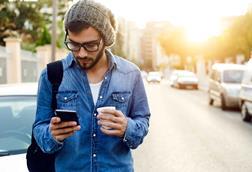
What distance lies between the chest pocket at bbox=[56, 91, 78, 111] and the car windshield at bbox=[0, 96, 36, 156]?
1885 mm

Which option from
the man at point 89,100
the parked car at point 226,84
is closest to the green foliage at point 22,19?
the parked car at point 226,84

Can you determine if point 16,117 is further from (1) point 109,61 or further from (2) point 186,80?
(2) point 186,80

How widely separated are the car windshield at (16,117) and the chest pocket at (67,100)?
6.18 feet

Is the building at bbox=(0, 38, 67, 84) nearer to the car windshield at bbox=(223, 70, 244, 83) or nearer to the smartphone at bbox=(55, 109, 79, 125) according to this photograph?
the car windshield at bbox=(223, 70, 244, 83)

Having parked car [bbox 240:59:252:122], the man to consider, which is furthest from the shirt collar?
parked car [bbox 240:59:252:122]

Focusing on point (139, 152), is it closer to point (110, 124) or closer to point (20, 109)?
point (20, 109)

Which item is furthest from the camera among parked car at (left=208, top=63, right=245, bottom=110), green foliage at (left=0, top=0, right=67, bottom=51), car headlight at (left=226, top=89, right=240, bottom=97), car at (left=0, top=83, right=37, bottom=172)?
green foliage at (left=0, top=0, right=67, bottom=51)

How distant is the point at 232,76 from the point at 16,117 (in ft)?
51.5

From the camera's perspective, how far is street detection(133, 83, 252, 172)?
823cm

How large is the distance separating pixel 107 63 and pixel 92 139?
42 centimetres

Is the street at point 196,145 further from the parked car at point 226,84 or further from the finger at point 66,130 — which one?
the finger at point 66,130

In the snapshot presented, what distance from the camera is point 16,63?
64.0 ft

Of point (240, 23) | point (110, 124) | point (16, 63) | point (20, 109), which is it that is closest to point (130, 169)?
point (110, 124)

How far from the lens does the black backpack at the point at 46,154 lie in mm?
2562
